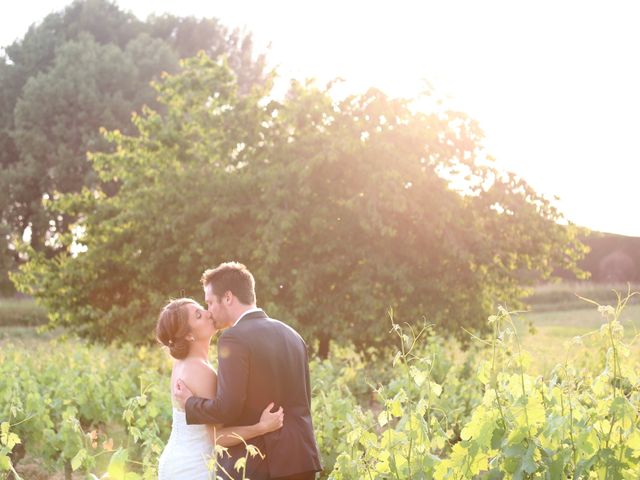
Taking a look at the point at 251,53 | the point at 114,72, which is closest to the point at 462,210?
the point at 114,72

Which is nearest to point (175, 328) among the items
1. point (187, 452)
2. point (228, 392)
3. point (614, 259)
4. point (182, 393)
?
point (182, 393)

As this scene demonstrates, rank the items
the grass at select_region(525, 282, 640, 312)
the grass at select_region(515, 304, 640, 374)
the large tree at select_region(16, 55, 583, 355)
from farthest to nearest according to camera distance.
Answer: the grass at select_region(525, 282, 640, 312)
the grass at select_region(515, 304, 640, 374)
the large tree at select_region(16, 55, 583, 355)

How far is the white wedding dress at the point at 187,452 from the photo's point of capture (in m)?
5.39

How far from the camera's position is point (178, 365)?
5406 millimetres

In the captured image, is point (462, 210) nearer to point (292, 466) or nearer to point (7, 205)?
point (292, 466)

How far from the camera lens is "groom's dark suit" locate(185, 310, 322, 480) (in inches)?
201

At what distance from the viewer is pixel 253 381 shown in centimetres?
520

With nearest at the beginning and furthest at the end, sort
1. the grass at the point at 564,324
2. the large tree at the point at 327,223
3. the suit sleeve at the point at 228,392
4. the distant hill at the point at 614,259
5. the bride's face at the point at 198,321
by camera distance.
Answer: the suit sleeve at the point at 228,392 < the bride's face at the point at 198,321 < the large tree at the point at 327,223 < the grass at the point at 564,324 < the distant hill at the point at 614,259

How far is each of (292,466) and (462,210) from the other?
1473 centimetres

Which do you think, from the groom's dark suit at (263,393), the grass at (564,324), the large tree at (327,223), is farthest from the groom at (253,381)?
the grass at (564,324)

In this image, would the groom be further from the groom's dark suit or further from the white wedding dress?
the white wedding dress

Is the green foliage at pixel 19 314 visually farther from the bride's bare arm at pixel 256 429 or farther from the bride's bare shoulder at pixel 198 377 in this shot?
the bride's bare arm at pixel 256 429

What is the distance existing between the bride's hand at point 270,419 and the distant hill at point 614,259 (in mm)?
48907

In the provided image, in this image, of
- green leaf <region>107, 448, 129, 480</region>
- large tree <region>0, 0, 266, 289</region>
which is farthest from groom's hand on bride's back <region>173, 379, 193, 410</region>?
large tree <region>0, 0, 266, 289</region>
